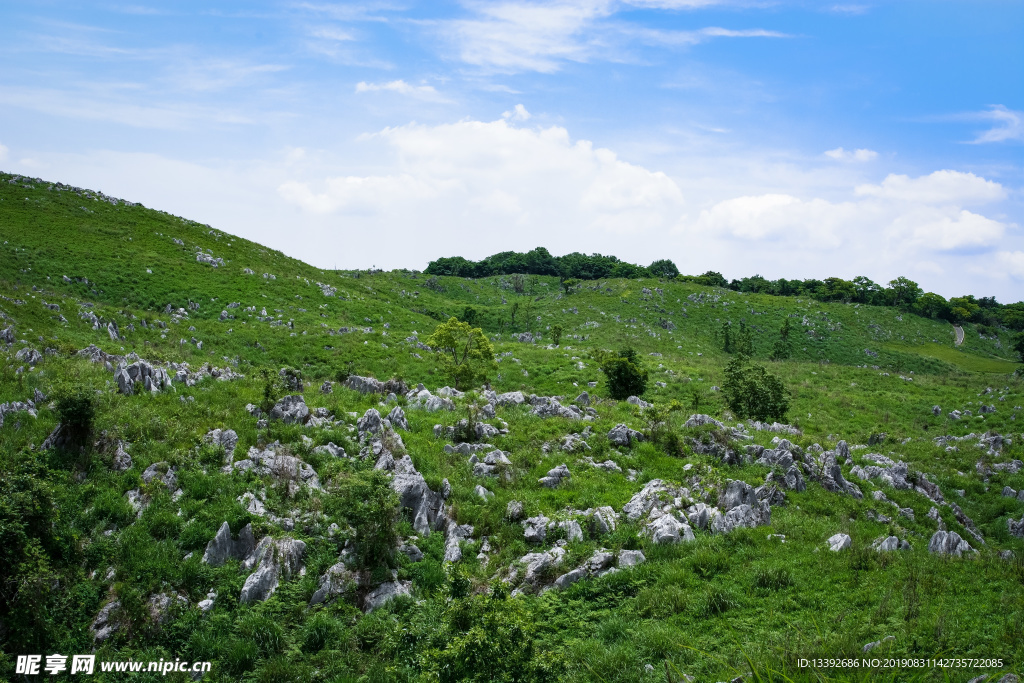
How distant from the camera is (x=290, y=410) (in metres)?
18.2

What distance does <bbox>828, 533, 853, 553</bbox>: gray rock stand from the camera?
496 inches

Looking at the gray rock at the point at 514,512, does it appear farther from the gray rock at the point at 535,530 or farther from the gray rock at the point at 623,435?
the gray rock at the point at 623,435

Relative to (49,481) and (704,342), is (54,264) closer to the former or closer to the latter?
(49,481)

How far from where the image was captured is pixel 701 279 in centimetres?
11162

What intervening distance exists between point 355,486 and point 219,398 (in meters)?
9.03

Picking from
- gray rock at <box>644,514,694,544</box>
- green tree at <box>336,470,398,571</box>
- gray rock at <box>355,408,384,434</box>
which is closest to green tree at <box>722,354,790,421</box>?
gray rock at <box>644,514,694,544</box>

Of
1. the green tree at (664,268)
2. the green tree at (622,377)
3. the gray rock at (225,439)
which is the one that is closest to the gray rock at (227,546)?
the gray rock at (225,439)

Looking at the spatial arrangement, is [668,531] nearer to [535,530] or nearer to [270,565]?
[535,530]

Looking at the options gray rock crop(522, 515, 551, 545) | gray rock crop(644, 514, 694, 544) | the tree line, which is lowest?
gray rock crop(522, 515, 551, 545)

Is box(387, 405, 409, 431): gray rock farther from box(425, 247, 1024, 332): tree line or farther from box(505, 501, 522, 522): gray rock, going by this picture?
box(425, 247, 1024, 332): tree line

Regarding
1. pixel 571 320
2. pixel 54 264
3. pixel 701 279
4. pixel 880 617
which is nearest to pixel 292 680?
pixel 880 617

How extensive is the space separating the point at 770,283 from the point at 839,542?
114801 mm

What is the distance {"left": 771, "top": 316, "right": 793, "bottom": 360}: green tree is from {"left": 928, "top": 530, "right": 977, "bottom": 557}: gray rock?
52.3 metres

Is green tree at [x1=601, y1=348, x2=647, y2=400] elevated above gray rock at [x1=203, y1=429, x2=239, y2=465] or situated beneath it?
elevated above
